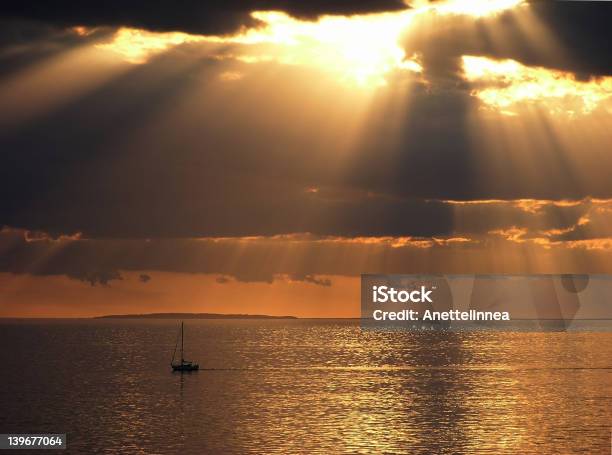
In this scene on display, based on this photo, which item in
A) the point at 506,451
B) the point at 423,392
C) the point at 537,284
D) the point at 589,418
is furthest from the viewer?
the point at 423,392

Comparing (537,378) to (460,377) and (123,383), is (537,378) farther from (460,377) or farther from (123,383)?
(123,383)

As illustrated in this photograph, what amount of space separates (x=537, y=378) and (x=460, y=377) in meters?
16.3

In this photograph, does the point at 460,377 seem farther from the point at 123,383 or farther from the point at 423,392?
the point at 123,383

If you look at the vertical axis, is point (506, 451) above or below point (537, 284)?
below

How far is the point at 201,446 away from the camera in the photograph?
3794 inches

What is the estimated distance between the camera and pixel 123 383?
176 meters

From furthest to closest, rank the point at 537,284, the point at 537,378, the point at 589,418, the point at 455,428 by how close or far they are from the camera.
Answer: the point at 537,378 → the point at 537,284 → the point at 589,418 → the point at 455,428

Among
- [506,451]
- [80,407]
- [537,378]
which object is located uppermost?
[537,378]

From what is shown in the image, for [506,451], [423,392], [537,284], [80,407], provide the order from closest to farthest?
[506,451] → [80,407] → [537,284] → [423,392]

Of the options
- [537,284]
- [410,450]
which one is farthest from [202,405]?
[537,284]

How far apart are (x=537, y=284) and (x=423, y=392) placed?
1136 inches

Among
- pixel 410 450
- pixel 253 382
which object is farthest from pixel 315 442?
pixel 253 382

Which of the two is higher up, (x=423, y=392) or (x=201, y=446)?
(x=423, y=392)

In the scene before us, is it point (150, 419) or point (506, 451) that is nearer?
point (506, 451)
